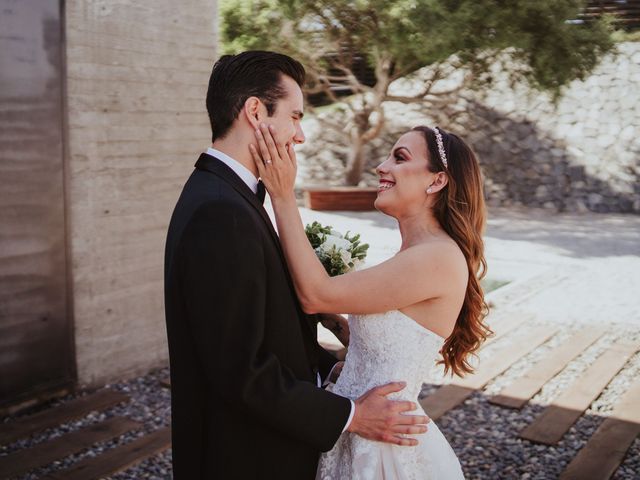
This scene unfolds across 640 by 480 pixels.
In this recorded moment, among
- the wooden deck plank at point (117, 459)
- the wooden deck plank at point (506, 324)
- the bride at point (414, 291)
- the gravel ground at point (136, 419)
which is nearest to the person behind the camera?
the bride at point (414, 291)

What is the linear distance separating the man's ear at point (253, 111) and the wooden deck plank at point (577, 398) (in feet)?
11.6

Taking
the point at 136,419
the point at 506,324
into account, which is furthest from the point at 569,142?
the point at 136,419

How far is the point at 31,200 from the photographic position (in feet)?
15.1

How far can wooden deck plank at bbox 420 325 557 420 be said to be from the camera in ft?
17.4

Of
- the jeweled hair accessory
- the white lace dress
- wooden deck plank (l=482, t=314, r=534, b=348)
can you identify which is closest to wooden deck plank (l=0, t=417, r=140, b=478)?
the white lace dress

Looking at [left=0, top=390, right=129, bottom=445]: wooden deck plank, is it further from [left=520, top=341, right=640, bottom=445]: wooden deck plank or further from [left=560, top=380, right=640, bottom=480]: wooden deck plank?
[left=560, top=380, right=640, bottom=480]: wooden deck plank

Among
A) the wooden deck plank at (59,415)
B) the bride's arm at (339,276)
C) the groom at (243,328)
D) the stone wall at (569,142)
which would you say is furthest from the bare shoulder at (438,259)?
the stone wall at (569,142)

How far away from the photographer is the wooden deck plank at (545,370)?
5.47 metres

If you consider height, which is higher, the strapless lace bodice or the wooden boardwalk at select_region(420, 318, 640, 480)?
the strapless lace bodice

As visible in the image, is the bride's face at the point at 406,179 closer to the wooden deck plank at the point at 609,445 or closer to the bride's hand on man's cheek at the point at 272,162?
the bride's hand on man's cheek at the point at 272,162

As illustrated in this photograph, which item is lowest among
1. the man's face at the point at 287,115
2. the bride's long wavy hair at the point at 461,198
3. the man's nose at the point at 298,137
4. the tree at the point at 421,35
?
the bride's long wavy hair at the point at 461,198

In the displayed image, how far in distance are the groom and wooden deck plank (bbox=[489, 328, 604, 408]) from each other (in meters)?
3.47

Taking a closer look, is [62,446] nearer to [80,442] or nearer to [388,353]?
[80,442]

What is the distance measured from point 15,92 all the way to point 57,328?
164 cm
